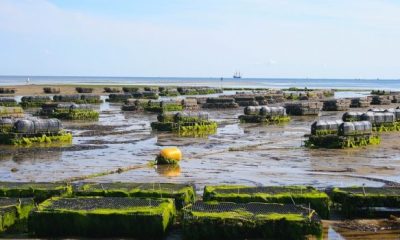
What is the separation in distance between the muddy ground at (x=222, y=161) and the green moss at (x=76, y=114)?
11398 mm

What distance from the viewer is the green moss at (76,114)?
53.2m

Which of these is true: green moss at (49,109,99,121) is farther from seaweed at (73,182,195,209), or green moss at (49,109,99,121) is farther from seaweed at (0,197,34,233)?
seaweed at (0,197,34,233)

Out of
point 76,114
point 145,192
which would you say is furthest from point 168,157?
point 76,114

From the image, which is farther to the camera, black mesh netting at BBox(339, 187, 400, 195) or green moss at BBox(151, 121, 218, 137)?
green moss at BBox(151, 121, 218, 137)

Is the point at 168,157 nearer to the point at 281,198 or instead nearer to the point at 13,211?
the point at 281,198

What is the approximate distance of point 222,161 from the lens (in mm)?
28859

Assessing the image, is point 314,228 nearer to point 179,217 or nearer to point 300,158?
point 179,217

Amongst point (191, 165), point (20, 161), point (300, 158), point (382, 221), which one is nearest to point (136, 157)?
point (191, 165)

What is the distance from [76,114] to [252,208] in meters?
40.3

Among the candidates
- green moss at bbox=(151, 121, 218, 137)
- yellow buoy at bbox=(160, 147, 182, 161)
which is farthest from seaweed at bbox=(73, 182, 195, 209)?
green moss at bbox=(151, 121, 218, 137)

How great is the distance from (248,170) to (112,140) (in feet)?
45.5

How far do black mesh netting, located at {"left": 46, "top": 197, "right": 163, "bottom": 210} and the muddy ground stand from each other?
16.5ft

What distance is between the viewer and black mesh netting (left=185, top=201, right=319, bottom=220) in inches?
589

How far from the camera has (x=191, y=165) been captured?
27562 mm
